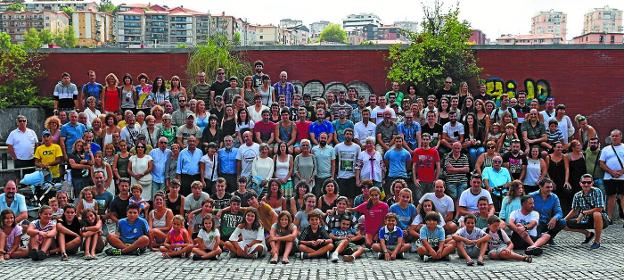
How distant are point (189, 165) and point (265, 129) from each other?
176 cm

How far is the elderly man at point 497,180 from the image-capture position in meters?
12.9

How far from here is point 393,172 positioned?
44.1ft

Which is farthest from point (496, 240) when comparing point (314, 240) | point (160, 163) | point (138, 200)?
point (160, 163)

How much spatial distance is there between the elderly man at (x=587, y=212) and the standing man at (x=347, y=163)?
3980mm

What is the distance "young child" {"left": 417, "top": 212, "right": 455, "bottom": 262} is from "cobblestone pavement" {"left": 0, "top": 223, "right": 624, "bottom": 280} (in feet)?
0.56

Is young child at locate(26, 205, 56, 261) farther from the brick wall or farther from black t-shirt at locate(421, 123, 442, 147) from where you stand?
the brick wall

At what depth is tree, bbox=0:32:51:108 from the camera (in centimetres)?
2177

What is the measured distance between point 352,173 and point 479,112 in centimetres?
332

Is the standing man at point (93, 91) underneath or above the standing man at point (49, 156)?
above

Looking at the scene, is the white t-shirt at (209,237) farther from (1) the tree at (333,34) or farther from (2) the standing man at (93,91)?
(1) the tree at (333,34)

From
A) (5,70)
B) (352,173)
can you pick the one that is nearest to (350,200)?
(352,173)

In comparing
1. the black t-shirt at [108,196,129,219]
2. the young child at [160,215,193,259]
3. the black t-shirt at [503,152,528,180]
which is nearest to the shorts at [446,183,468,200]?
the black t-shirt at [503,152,528,180]

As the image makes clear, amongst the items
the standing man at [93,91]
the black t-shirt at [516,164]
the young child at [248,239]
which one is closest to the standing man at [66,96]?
the standing man at [93,91]

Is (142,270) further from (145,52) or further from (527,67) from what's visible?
(527,67)
